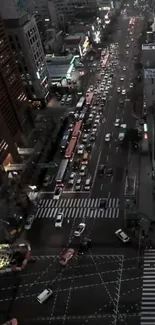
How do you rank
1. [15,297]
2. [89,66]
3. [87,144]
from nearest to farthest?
[15,297] → [87,144] → [89,66]

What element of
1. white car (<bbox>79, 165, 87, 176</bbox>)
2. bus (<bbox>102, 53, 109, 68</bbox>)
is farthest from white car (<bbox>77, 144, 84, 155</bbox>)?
bus (<bbox>102, 53, 109, 68</bbox>)

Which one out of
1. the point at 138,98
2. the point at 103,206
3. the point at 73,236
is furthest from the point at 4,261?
the point at 138,98

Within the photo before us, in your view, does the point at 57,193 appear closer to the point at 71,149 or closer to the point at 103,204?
the point at 103,204

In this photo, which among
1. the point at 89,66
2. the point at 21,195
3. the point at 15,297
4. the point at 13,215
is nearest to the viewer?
the point at 15,297

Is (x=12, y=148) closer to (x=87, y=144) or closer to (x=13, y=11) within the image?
(x=87, y=144)

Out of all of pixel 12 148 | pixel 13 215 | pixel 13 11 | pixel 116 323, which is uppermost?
pixel 13 11

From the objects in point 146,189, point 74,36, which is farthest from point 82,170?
point 74,36

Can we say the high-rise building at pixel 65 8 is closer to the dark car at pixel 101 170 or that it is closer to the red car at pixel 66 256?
the dark car at pixel 101 170
